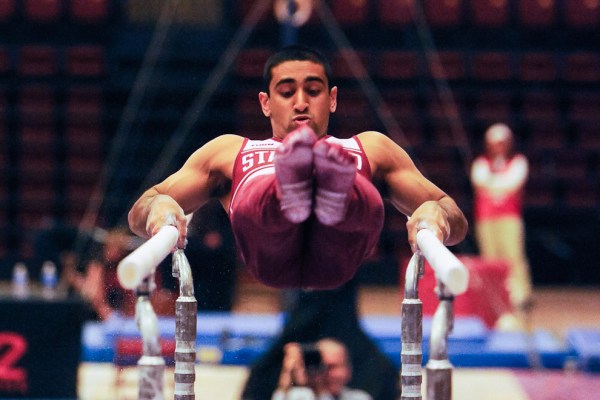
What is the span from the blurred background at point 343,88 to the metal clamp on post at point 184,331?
21.2 feet

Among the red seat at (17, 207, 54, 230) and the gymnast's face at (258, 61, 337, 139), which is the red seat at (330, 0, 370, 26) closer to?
the red seat at (17, 207, 54, 230)

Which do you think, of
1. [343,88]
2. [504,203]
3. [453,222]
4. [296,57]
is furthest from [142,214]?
[343,88]

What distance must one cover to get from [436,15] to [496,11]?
58cm

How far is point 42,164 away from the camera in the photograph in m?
10.3

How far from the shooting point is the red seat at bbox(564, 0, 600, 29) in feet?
34.6

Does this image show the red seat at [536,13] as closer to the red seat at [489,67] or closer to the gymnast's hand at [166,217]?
the red seat at [489,67]

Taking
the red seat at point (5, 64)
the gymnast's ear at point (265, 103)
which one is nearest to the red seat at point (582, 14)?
the red seat at point (5, 64)

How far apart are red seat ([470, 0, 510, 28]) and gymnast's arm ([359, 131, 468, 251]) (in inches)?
284

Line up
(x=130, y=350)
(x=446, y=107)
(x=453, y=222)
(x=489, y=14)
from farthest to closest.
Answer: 1. (x=489, y=14)
2. (x=446, y=107)
3. (x=130, y=350)
4. (x=453, y=222)

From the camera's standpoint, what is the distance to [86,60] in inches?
405

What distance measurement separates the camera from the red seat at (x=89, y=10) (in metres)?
10.4

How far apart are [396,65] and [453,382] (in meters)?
4.95

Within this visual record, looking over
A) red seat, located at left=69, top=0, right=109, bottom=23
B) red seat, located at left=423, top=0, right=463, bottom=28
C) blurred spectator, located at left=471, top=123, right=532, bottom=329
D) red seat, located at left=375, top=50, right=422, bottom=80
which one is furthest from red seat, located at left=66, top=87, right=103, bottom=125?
blurred spectator, located at left=471, top=123, right=532, bottom=329

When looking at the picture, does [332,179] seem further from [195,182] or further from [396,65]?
[396,65]
